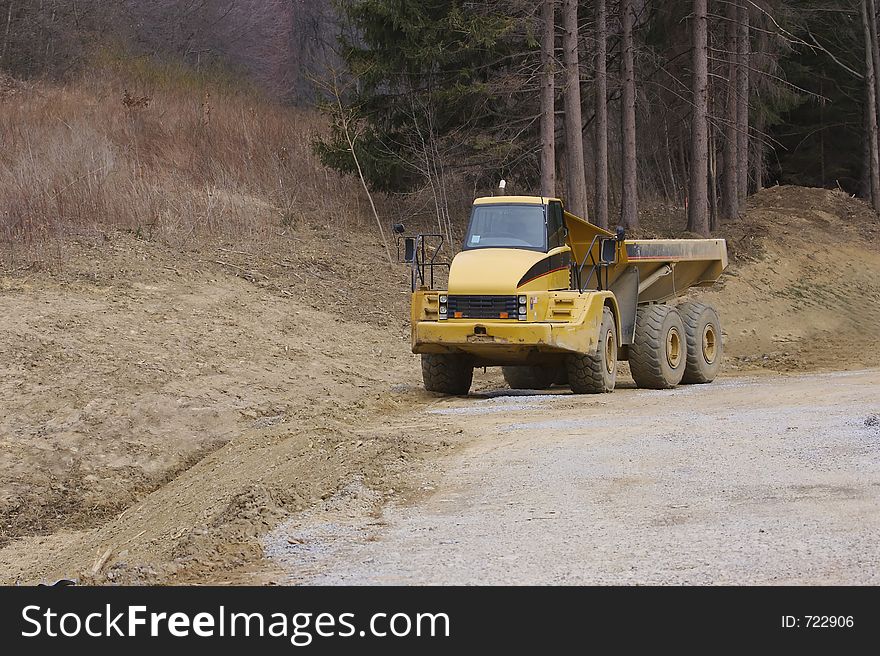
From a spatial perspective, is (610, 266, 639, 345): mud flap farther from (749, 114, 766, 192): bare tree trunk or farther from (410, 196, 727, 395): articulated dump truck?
(749, 114, 766, 192): bare tree trunk

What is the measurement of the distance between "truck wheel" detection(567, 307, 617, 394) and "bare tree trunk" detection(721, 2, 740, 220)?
2030cm

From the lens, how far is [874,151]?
4175 cm

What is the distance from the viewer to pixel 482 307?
625 inches

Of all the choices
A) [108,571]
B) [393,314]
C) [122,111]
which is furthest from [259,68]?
[108,571]

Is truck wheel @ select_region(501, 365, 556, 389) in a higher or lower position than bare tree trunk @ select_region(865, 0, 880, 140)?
lower

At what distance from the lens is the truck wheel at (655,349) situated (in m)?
17.9

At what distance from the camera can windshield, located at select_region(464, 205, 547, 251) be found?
53.9 feet

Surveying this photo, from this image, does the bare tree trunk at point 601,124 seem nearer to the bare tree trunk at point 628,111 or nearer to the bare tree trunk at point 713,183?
the bare tree trunk at point 628,111

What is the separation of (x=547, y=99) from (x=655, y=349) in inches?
419

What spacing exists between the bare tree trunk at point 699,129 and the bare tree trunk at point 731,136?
3.43m

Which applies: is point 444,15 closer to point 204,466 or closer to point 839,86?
point 204,466

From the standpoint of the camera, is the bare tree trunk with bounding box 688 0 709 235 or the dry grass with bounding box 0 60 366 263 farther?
the bare tree trunk with bounding box 688 0 709 235

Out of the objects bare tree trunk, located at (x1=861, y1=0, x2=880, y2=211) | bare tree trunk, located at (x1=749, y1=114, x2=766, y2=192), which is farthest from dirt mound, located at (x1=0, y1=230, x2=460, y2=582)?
bare tree trunk, located at (x1=861, y1=0, x2=880, y2=211)

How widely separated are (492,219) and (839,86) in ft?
115
